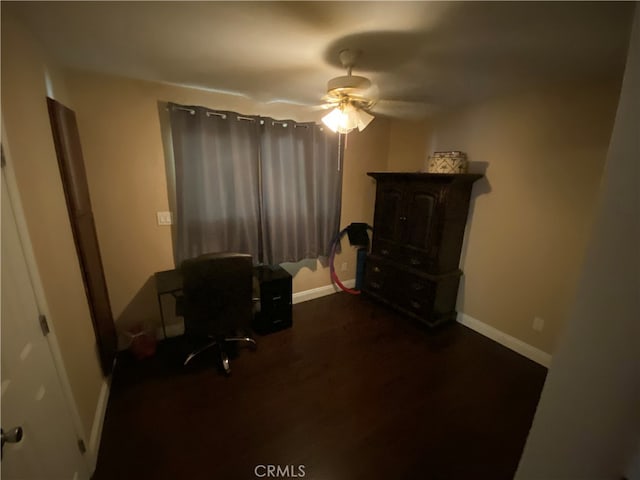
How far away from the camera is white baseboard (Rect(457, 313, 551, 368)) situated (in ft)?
7.60

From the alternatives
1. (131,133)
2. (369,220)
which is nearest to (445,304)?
→ (369,220)

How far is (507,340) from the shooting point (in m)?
2.54

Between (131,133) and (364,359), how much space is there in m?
2.75

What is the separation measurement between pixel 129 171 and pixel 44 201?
3.21 ft

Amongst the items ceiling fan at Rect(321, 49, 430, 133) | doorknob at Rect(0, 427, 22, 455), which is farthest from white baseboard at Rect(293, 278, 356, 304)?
doorknob at Rect(0, 427, 22, 455)

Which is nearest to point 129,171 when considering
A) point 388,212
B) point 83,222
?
point 83,222

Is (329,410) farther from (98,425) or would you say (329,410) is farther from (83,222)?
(83,222)

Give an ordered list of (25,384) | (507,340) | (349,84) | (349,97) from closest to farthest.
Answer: (25,384) → (349,84) → (349,97) → (507,340)

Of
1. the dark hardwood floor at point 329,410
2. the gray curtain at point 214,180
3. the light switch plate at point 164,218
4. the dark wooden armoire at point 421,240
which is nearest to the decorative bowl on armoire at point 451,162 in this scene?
the dark wooden armoire at point 421,240

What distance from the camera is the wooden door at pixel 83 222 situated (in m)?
1.54

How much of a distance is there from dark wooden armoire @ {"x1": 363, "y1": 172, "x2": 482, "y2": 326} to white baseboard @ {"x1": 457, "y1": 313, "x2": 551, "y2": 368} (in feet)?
0.53

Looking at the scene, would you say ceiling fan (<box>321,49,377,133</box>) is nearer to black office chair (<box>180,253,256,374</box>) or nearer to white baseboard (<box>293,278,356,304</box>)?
black office chair (<box>180,253,256,374</box>)

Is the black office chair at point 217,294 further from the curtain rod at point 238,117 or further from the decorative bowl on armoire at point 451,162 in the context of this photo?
the decorative bowl on armoire at point 451,162

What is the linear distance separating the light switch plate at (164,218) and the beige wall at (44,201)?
0.80m
